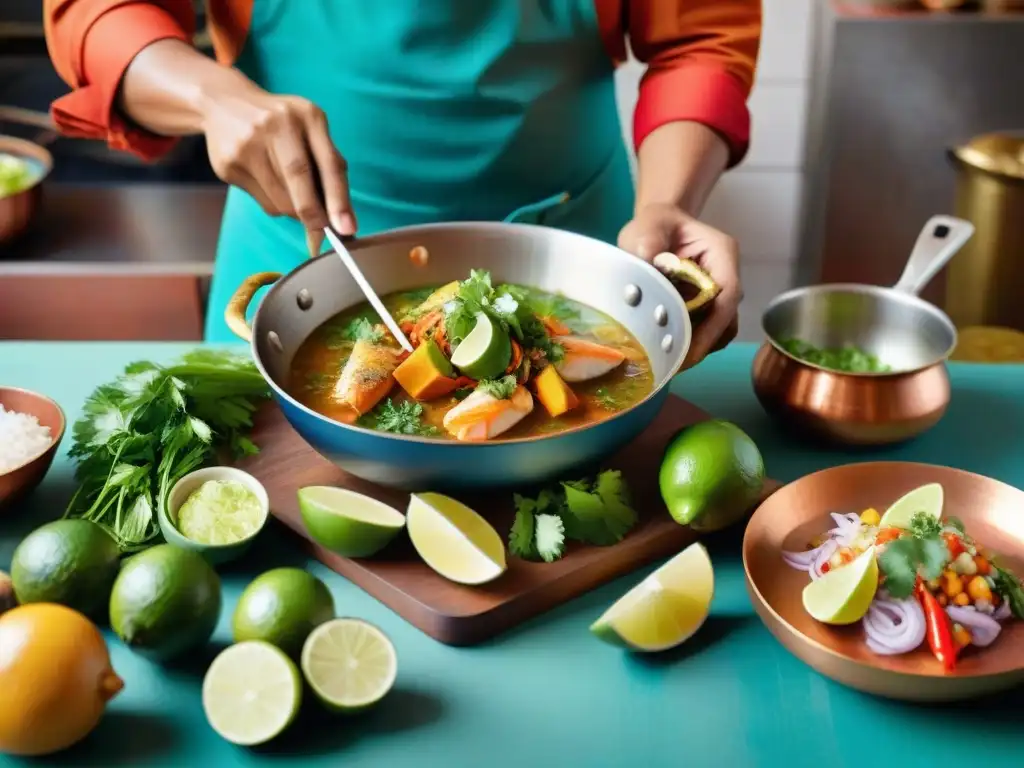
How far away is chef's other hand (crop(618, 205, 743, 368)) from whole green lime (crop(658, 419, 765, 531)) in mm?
154

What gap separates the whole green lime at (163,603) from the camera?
3.76 ft

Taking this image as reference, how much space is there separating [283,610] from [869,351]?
1036 millimetres

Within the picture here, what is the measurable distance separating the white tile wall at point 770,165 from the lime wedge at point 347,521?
2.93m

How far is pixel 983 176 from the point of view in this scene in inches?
143

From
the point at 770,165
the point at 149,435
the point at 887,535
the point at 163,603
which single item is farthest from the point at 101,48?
the point at 770,165

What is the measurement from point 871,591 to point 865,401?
41 centimetres

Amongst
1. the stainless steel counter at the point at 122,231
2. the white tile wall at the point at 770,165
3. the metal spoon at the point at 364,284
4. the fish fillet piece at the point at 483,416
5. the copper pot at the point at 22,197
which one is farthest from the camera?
the white tile wall at the point at 770,165

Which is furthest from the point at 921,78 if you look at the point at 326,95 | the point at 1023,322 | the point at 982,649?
the point at 982,649

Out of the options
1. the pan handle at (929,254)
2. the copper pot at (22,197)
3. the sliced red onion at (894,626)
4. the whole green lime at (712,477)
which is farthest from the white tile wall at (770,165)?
the sliced red onion at (894,626)

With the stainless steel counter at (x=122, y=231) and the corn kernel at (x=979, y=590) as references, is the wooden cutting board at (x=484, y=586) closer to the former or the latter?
the corn kernel at (x=979, y=590)

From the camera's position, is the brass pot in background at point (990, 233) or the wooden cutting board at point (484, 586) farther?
the brass pot in background at point (990, 233)

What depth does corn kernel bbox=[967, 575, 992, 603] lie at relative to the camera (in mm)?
1186

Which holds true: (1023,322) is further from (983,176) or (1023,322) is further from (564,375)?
(564,375)

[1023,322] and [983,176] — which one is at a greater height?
[983,176]
